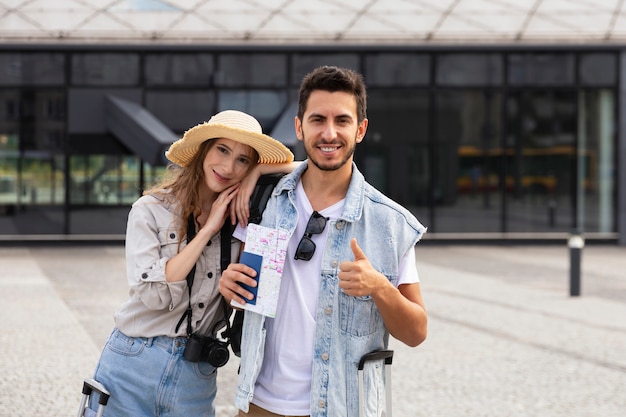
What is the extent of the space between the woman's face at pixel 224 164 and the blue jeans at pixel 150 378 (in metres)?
0.54

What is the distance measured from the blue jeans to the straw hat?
0.64 meters

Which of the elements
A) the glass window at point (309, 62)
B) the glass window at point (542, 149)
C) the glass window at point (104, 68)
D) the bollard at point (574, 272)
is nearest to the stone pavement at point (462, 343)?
the bollard at point (574, 272)

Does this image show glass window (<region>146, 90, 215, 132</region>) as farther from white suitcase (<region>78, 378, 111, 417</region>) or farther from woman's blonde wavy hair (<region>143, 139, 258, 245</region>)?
white suitcase (<region>78, 378, 111, 417</region>)

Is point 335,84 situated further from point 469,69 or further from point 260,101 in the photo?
point 469,69

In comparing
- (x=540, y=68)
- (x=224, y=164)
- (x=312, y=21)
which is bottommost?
(x=224, y=164)

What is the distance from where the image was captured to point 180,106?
20.2 meters

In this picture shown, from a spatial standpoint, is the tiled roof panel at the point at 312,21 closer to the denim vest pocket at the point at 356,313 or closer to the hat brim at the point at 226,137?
the hat brim at the point at 226,137

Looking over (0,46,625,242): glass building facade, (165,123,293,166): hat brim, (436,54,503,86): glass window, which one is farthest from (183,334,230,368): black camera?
(436,54,503,86): glass window

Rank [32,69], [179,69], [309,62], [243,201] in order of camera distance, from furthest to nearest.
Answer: [309,62]
[179,69]
[32,69]
[243,201]

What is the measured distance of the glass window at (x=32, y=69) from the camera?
19625 mm

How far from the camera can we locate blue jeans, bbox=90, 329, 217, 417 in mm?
2953

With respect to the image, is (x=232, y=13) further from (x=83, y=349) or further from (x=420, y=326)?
(x=420, y=326)

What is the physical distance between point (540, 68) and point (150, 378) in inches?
749

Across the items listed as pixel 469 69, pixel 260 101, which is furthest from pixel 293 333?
pixel 469 69
